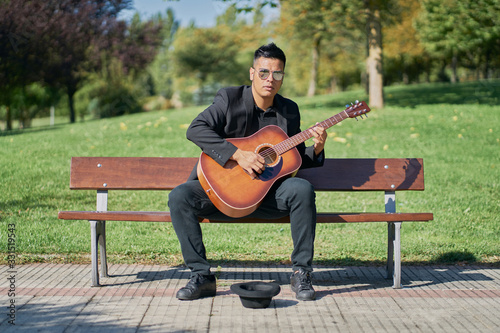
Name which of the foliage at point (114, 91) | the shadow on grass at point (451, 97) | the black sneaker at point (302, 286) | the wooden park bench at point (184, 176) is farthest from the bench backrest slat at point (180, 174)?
the foliage at point (114, 91)

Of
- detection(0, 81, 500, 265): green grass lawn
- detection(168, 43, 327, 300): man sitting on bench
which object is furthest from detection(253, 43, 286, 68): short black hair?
detection(0, 81, 500, 265): green grass lawn

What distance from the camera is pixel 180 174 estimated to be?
4.91 metres

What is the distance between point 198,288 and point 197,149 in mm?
7533

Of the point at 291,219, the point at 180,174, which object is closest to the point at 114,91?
the point at 180,174

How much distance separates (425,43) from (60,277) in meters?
26.4

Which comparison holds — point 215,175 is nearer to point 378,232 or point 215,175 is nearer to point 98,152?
point 378,232

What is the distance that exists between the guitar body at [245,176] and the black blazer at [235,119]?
0.16 metres

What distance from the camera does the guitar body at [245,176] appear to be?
4.18 meters

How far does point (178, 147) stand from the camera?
11.7 meters

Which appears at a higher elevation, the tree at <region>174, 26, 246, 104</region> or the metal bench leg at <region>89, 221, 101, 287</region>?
the tree at <region>174, 26, 246, 104</region>

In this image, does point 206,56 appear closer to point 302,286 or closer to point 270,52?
point 270,52

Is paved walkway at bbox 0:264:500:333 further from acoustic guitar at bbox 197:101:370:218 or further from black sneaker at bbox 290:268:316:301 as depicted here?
acoustic guitar at bbox 197:101:370:218

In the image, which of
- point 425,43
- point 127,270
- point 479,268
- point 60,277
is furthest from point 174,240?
point 425,43

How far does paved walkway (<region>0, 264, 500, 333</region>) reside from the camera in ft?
11.8
